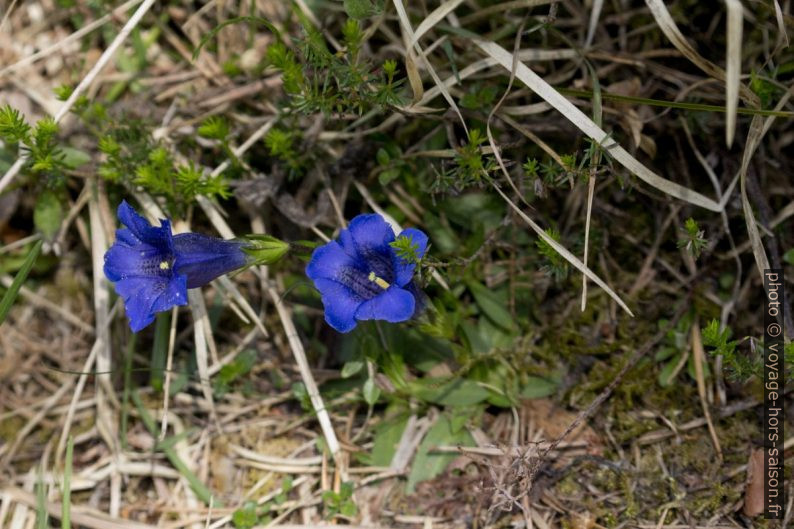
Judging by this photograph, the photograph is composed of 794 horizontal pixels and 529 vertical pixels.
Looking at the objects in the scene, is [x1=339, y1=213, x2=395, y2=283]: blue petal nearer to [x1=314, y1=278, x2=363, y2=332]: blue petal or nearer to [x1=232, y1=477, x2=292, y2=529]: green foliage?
[x1=314, y1=278, x2=363, y2=332]: blue petal

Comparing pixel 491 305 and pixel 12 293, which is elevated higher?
pixel 12 293

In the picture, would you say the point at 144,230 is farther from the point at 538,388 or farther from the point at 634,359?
the point at 634,359

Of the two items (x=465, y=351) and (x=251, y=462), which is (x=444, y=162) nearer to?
(x=465, y=351)

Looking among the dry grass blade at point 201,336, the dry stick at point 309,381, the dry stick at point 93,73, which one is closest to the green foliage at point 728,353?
the dry stick at point 309,381

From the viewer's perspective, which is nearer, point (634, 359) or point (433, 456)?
point (634, 359)

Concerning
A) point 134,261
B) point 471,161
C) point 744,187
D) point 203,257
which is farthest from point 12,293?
point 744,187

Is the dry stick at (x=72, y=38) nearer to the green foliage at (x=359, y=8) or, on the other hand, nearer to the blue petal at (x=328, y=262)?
the green foliage at (x=359, y=8)
